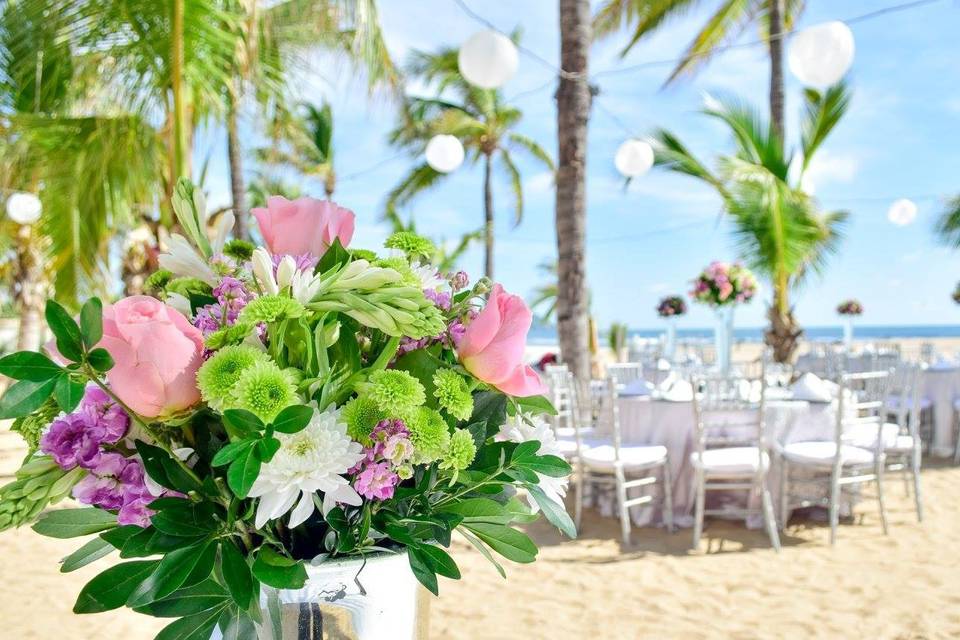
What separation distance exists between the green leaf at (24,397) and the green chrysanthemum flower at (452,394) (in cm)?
25

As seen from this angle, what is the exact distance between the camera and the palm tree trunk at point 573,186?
4.70 m

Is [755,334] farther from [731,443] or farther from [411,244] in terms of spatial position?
[411,244]

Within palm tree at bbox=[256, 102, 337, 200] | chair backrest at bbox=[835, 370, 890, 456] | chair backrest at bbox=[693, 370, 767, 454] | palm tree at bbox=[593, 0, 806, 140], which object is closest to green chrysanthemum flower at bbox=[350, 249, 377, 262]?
chair backrest at bbox=[693, 370, 767, 454]

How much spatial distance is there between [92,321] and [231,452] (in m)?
0.11

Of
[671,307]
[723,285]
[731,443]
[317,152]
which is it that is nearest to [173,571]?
[731,443]

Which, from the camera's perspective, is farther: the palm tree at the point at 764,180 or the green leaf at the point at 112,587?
the palm tree at the point at 764,180

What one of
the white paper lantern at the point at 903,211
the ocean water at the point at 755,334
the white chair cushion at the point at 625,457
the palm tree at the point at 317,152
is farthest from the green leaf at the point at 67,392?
the ocean water at the point at 755,334

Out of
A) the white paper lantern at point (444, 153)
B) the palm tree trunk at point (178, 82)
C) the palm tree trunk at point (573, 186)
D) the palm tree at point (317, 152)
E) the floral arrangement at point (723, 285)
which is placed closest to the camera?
the palm tree trunk at point (178, 82)

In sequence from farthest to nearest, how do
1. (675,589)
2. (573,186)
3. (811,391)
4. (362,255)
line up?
(573,186), (811,391), (675,589), (362,255)

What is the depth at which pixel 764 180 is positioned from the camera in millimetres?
5777

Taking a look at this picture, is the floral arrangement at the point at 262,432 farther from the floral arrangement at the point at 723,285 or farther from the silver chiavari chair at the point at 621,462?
the floral arrangement at the point at 723,285

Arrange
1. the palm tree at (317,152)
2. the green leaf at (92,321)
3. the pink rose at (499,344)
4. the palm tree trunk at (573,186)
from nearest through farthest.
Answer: the green leaf at (92,321) < the pink rose at (499,344) < the palm tree trunk at (573,186) < the palm tree at (317,152)

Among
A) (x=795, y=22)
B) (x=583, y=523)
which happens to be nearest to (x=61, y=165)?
(x=583, y=523)

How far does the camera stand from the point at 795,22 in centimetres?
1023
